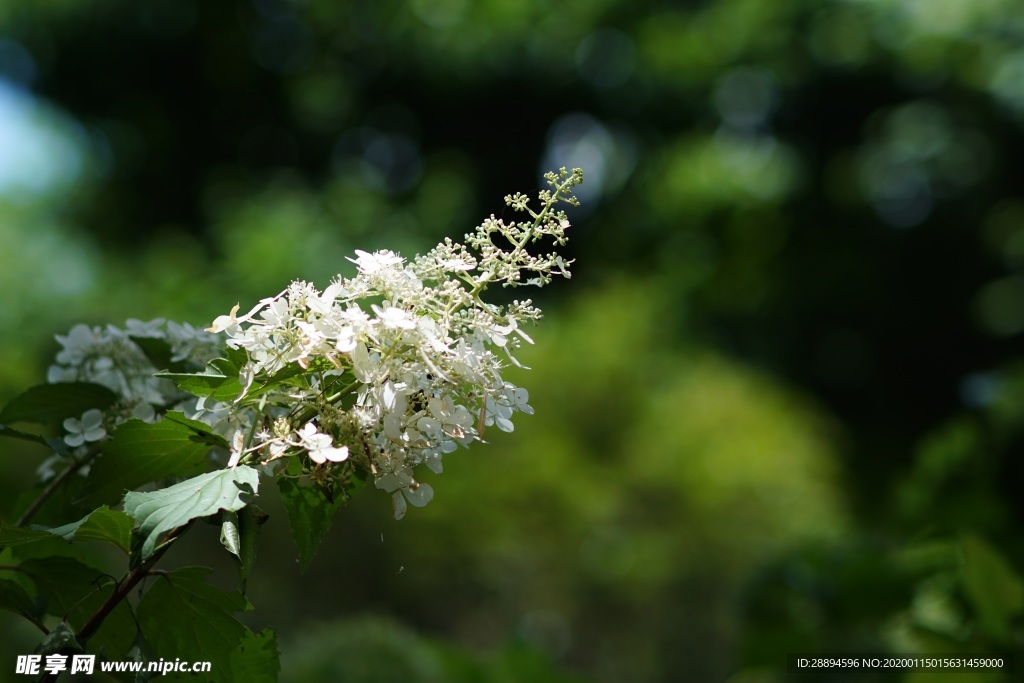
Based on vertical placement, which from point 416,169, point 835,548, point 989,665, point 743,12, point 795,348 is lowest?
point 989,665

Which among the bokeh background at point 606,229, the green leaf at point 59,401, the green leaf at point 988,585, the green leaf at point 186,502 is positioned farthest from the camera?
the bokeh background at point 606,229

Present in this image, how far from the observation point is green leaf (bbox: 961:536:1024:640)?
1500 millimetres

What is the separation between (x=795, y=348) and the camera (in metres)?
9.19

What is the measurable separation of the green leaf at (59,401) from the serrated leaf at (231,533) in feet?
1.09

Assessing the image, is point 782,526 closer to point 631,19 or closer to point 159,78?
point 631,19

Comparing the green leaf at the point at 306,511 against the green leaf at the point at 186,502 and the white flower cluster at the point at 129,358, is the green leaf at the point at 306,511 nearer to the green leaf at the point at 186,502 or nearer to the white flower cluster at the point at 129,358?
the green leaf at the point at 186,502

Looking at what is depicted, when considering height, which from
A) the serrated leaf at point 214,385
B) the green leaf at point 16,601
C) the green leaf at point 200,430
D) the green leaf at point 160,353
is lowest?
the green leaf at point 16,601

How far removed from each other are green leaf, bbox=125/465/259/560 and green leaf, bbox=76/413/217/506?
0.20ft

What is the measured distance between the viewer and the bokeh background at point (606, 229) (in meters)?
5.33

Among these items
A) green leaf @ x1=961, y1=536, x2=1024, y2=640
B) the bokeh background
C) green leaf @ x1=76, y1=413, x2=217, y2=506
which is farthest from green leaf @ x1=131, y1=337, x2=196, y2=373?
the bokeh background

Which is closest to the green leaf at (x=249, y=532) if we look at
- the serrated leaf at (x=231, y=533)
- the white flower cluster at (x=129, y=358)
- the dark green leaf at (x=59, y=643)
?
the serrated leaf at (x=231, y=533)

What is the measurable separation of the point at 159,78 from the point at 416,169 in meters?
2.76

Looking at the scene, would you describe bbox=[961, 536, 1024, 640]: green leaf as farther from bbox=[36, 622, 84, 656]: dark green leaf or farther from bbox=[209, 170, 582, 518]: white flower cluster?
bbox=[36, 622, 84, 656]: dark green leaf

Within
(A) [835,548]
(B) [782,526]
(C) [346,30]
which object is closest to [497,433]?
(B) [782,526]
